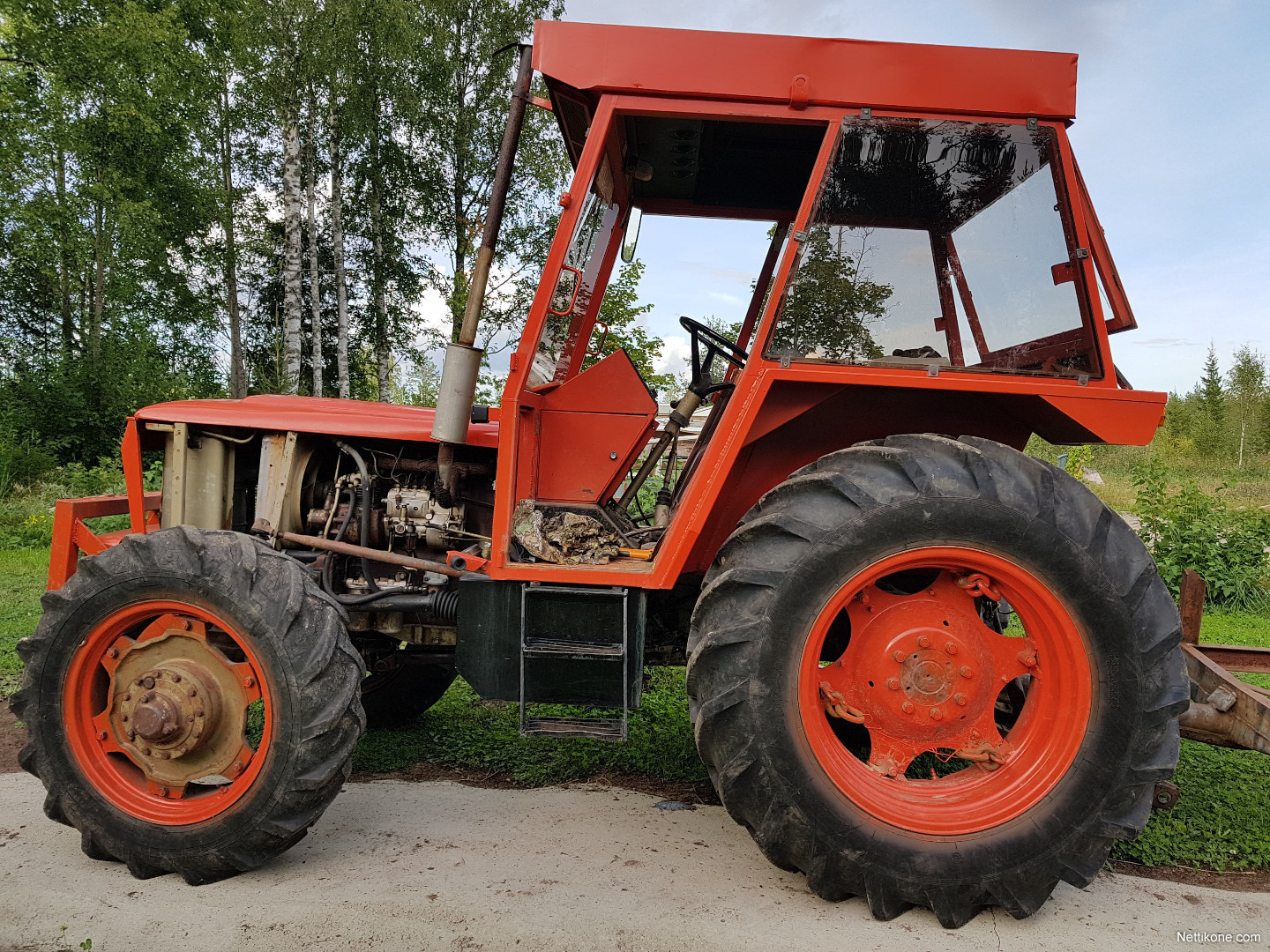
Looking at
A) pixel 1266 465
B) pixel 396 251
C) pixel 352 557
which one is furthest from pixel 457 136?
pixel 1266 465

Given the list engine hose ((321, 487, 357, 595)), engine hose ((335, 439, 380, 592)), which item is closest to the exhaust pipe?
engine hose ((335, 439, 380, 592))

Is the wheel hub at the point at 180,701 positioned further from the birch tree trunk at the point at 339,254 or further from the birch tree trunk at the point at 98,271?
the birch tree trunk at the point at 98,271

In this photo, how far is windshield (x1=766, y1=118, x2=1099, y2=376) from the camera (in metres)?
2.54

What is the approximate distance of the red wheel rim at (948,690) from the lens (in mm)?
2354

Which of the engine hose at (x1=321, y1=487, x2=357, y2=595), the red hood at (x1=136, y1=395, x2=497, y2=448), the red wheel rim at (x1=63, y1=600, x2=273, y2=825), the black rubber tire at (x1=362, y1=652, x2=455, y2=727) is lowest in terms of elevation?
the black rubber tire at (x1=362, y1=652, x2=455, y2=727)

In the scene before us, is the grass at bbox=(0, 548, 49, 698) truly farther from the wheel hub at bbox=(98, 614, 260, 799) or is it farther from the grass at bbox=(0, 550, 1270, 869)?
the wheel hub at bbox=(98, 614, 260, 799)

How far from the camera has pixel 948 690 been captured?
8.27 feet

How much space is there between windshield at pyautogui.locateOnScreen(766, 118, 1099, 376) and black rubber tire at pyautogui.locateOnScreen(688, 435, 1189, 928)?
1.70ft

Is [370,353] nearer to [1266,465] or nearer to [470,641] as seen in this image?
[470,641]

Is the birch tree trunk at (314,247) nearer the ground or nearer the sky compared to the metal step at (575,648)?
nearer the sky

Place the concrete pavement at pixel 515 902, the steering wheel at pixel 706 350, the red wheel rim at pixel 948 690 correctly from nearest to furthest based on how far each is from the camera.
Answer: the concrete pavement at pixel 515 902 → the red wheel rim at pixel 948 690 → the steering wheel at pixel 706 350

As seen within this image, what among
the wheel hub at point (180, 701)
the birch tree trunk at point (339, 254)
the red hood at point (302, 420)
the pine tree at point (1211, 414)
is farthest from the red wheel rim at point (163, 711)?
the pine tree at point (1211, 414)

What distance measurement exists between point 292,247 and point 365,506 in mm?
12956

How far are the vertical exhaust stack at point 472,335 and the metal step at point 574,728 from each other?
1046 millimetres
